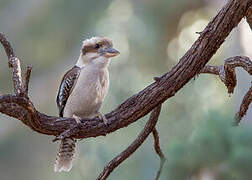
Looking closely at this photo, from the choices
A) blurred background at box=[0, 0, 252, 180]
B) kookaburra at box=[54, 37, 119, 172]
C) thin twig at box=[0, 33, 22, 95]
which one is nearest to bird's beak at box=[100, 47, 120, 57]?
kookaburra at box=[54, 37, 119, 172]

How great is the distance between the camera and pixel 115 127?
3.07m

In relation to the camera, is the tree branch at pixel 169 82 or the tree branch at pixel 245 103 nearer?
the tree branch at pixel 169 82

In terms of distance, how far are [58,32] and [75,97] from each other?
7.15m

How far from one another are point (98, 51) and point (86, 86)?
21 cm

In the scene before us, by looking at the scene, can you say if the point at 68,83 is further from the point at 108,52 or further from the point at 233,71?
the point at 233,71

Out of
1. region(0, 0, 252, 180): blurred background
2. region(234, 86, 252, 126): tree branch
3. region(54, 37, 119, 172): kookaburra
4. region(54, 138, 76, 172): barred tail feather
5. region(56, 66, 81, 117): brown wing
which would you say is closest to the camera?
region(234, 86, 252, 126): tree branch

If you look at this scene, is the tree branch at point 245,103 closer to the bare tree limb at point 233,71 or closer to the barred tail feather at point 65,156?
the bare tree limb at point 233,71

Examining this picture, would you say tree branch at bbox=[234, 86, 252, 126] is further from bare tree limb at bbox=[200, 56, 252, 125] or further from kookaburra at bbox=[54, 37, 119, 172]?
kookaburra at bbox=[54, 37, 119, 172]

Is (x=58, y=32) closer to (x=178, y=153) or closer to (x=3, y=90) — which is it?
(x=3, y=90)

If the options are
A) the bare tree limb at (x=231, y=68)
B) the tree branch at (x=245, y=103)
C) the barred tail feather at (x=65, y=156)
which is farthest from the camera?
the barred tail feather at (x=65, y=156)

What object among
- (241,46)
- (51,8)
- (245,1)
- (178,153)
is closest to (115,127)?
(245,1)

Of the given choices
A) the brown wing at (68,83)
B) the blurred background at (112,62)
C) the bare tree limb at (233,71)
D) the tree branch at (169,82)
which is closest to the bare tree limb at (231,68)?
the bare tree limb at (233,71)

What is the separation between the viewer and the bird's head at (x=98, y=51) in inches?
150

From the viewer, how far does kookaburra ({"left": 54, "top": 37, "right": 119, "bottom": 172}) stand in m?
3.74
